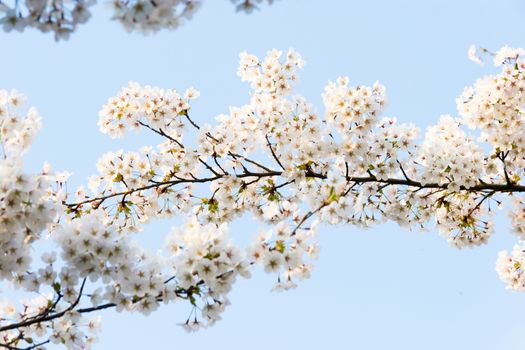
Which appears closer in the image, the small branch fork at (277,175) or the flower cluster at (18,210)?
the flower cluster at (18,210)

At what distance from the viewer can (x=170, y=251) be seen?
5289 mm

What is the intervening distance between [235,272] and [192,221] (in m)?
0.62

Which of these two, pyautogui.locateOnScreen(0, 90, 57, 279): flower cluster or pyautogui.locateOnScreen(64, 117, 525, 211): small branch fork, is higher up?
pyautogui.locateOnScreen(64, 117, 525, 211): small branch fork

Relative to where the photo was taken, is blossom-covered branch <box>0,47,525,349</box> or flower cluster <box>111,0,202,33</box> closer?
flower cluster <box>111,0,202,33</box>

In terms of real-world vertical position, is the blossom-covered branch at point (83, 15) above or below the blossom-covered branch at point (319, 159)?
below

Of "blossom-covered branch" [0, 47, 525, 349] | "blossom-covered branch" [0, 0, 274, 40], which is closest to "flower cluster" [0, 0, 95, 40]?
"blossom-covered branch" [0, 0, 274, 40]

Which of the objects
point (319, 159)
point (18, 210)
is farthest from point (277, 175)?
point (18, 210)

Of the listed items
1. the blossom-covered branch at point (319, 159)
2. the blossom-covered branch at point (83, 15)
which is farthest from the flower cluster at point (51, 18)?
the blossom-covered branch at point (319, 159)

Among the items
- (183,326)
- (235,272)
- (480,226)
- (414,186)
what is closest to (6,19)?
(235,272)

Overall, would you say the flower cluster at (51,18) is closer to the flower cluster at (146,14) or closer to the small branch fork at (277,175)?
the flower cluster at (146,14)

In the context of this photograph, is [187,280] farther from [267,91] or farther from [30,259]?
[267,91]

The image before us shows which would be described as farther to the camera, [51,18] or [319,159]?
[319,159]

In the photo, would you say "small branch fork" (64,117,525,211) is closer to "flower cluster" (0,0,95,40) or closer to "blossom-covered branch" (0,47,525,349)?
"blossom-covered branch" (0,47,525,349)

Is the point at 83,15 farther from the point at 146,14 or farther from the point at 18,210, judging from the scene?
the point at 18,210
